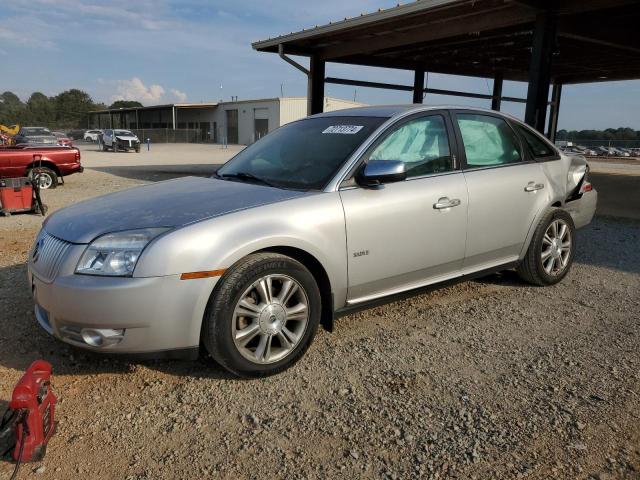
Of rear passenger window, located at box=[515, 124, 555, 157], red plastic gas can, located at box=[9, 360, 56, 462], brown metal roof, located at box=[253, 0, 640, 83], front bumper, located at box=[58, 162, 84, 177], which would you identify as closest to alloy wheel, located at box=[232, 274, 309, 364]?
red plastic gas can, located at box=[9, 360, 56, 462]

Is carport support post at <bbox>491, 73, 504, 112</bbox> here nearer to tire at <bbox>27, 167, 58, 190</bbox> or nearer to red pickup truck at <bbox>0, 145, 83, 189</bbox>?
red pickup truck at <bbox>0, 145, 83, 189</bbox>

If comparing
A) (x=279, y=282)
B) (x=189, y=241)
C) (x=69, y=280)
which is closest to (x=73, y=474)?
(x=69, y=280)

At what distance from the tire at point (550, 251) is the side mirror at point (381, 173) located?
1.92 meters

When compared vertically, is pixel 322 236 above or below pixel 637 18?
below

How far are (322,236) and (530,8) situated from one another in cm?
738

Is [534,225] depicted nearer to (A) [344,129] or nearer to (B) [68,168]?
(A) [344,129]

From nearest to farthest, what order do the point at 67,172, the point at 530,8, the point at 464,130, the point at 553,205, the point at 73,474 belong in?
1. the point at 73,474
2. the point at 464,130
3. the point at 553,205
4. the point at 530,8
5. the point at 67,172

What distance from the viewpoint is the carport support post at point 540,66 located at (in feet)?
27.1

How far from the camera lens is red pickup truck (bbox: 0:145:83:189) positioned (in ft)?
38.4

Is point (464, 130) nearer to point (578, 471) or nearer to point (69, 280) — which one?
point (578, 471)

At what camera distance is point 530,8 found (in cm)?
837

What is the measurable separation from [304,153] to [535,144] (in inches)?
93.2

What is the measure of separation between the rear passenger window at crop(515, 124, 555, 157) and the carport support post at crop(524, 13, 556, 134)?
13.2 ft

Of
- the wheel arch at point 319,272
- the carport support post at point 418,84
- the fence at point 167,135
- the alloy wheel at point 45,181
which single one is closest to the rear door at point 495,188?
the wheel arch at point 319,272
